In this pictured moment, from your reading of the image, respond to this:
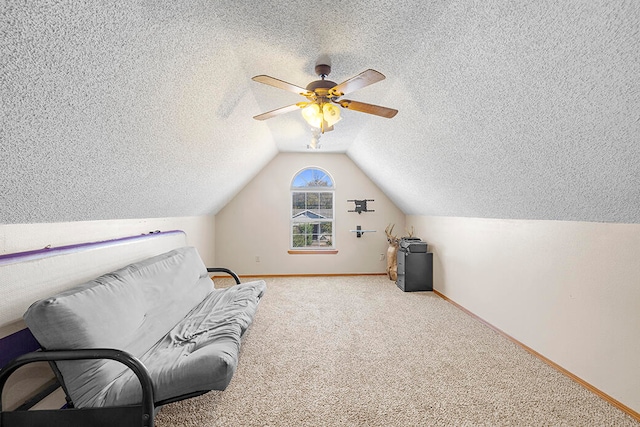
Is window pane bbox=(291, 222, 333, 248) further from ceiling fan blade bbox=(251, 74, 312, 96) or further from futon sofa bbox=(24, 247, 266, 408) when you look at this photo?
ceiling fan blade bbox=(251, 74, 312, 96)

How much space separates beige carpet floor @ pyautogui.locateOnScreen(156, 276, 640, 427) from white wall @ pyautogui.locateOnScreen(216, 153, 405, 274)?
196 cm

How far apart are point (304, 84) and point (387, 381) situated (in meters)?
2.46

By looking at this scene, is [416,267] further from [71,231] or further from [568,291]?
[71,231]

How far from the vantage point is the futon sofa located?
1.30m

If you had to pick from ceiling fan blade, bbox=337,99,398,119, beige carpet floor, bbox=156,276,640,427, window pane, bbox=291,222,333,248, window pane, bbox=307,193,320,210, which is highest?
ceiling fan blade, bbox=337,99,398,119

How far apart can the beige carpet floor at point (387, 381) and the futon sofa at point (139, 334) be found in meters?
0.41

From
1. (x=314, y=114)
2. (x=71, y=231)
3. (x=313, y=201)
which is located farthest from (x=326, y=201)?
(x=71, y=231)

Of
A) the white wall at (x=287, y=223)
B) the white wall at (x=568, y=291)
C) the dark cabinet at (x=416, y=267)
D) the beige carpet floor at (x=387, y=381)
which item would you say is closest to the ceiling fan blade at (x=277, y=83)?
the beige carpet floor at (x=387, y=381)

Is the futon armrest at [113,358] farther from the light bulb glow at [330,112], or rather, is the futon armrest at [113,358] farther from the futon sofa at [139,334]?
the light bulb glow at [330,112]

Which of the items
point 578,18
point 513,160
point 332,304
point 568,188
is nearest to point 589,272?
point 568,188

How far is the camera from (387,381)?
6.82ft

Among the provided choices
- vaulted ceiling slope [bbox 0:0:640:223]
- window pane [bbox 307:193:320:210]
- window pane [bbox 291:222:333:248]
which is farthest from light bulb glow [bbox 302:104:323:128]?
window pane [bbox 291:222:333:248]

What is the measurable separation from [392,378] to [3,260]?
7.74ft

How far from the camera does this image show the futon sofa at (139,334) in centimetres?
130
